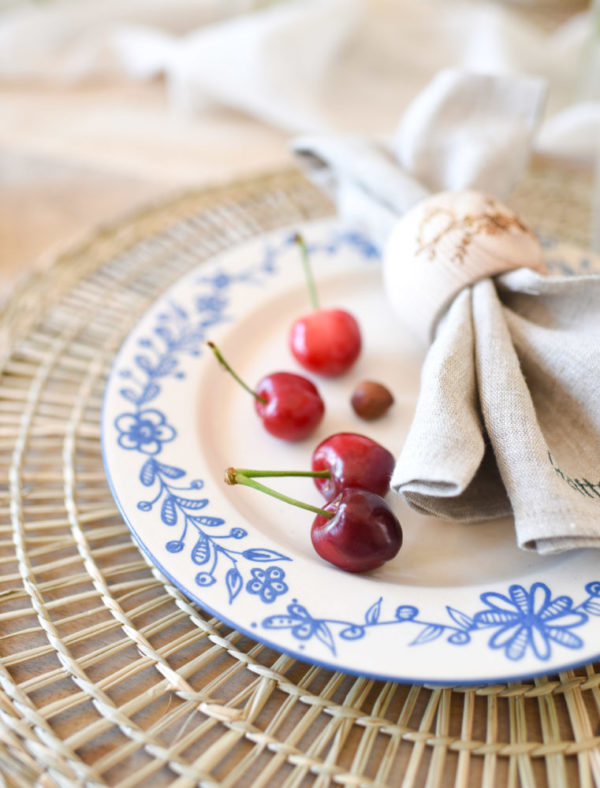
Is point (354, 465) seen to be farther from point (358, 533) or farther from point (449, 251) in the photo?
point (449, 251)

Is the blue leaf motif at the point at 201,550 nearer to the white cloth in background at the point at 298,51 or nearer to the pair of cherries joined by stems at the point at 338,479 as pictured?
the pair of cherries joined by stems at the point at 338,479

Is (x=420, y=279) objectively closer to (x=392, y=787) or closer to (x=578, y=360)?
(x=578, y=360)

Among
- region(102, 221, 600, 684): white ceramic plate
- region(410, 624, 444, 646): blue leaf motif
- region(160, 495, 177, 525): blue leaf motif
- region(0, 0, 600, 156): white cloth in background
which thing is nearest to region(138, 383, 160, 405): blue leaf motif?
region(102, 221, 600, 684): white ceramic plate

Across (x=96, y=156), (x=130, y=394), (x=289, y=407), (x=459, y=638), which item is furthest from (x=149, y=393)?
(x=96, y=156)

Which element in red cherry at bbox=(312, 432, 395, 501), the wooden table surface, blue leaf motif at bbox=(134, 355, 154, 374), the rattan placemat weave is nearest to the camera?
the rattan placemat weave

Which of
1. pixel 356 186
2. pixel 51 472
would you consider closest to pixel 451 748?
pixel 51 472

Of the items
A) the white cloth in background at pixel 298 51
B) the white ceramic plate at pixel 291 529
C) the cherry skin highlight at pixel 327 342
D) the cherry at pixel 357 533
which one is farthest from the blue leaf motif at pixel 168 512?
the white cloth in background at pixel 298 51

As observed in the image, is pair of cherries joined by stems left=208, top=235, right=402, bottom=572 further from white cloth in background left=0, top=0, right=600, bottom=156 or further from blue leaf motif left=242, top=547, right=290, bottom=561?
white cloth in background left=0, top=0, right=600, bottom=156
